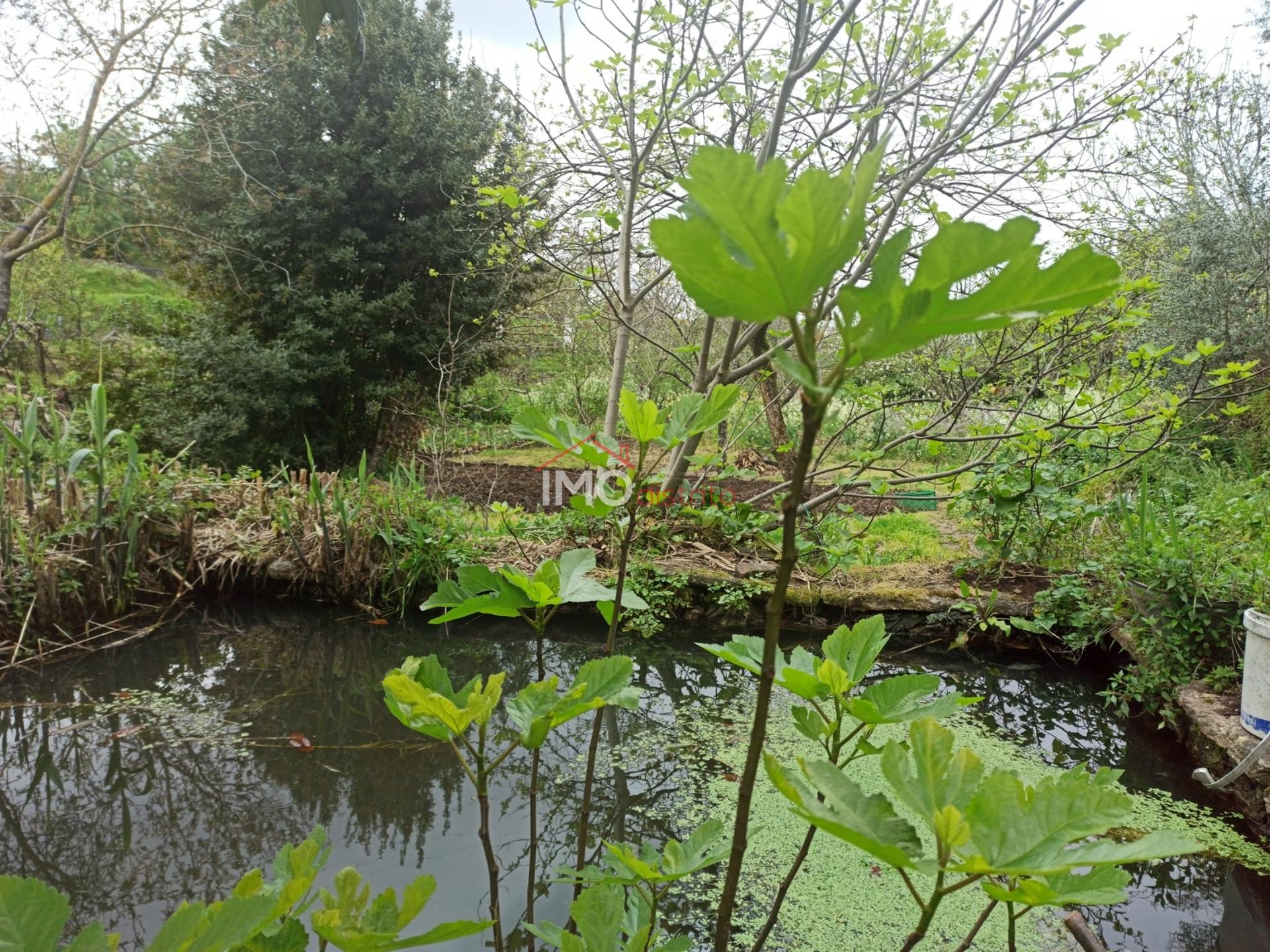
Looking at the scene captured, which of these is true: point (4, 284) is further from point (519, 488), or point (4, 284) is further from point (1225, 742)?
point (1225, 742)

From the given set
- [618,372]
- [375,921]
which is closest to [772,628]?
[375,921]

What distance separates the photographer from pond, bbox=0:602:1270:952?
1536 mm

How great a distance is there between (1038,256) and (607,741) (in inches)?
87.2

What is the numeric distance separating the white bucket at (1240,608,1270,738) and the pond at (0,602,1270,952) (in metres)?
0.29

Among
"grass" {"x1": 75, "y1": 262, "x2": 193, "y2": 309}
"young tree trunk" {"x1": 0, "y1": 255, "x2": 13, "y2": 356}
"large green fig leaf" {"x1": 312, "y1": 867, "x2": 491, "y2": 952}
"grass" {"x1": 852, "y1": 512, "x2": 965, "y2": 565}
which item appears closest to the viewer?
"large green fig leaf" {"x1": 312, "y1": 867, "x2": 491, "y2": 952}

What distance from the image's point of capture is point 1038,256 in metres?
0.30

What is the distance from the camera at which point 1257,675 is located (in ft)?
6.17

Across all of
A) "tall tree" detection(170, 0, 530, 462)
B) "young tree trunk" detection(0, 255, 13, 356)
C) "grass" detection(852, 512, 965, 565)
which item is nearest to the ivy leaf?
"grass" detection(852, 512, 965, 565)

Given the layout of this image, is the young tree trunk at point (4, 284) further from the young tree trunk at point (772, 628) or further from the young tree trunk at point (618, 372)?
the young tree trunk at point (772, 628)

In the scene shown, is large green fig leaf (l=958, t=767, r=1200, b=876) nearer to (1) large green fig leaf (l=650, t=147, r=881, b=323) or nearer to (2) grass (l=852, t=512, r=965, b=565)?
(1) large green fig leaf (l=650, t=147, r=881, b=323)

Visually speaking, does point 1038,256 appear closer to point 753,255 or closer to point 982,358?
point 753,255

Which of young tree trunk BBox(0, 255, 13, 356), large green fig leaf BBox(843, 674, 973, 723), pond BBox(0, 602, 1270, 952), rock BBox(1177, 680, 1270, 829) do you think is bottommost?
pond BBox(0, 602, 1270, 952)

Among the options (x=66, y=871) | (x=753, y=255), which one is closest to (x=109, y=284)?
(x=66, y=871)

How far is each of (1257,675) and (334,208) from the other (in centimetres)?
643
